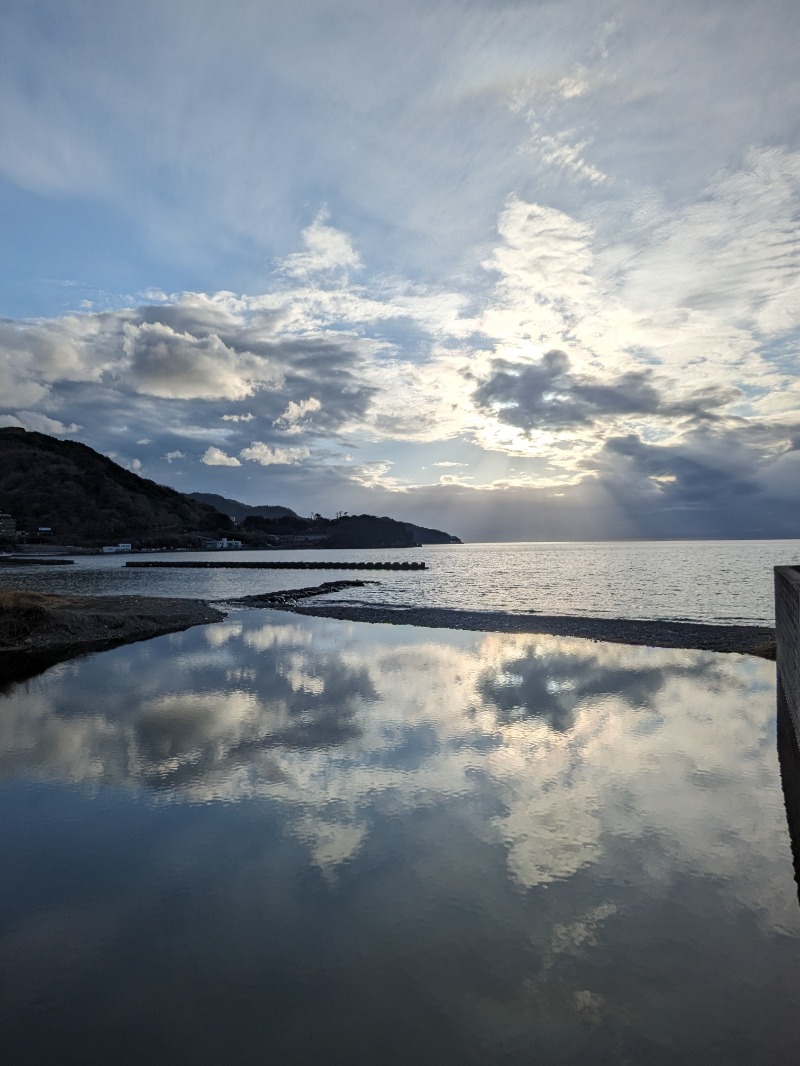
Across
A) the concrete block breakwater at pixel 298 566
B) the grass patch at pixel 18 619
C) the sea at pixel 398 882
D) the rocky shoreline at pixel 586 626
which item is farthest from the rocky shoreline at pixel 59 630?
the concrete block breakwater at pixel 298 566

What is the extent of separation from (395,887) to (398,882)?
120 millimetres

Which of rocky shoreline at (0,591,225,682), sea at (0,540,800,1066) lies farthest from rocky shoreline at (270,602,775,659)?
sea at (0,540,800,1066)

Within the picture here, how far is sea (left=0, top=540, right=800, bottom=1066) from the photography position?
17.4 feet

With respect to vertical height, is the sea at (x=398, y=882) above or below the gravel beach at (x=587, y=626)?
above

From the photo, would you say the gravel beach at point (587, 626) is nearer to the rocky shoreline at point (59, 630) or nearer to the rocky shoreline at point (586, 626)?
the rocky shoreline at point (586, 626)

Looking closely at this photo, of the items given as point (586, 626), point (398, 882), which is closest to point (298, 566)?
point (586, 626)

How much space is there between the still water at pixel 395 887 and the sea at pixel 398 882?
0.03 meters

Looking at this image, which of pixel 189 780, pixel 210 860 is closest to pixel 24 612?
pixel 189 780

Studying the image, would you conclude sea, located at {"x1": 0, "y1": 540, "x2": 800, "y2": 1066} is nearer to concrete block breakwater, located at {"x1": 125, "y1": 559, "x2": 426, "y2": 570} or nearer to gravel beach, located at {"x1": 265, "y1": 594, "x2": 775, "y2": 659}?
gravel beach, located at {"x1": 265, "y1": 594, "x2": 775, "y2": 659}

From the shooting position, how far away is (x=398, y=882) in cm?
768

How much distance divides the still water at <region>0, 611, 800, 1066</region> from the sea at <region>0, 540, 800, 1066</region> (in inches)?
1.3

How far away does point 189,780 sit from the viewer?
37.2 ft

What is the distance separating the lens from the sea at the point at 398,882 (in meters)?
5.32

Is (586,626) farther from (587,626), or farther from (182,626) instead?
(182,626)
